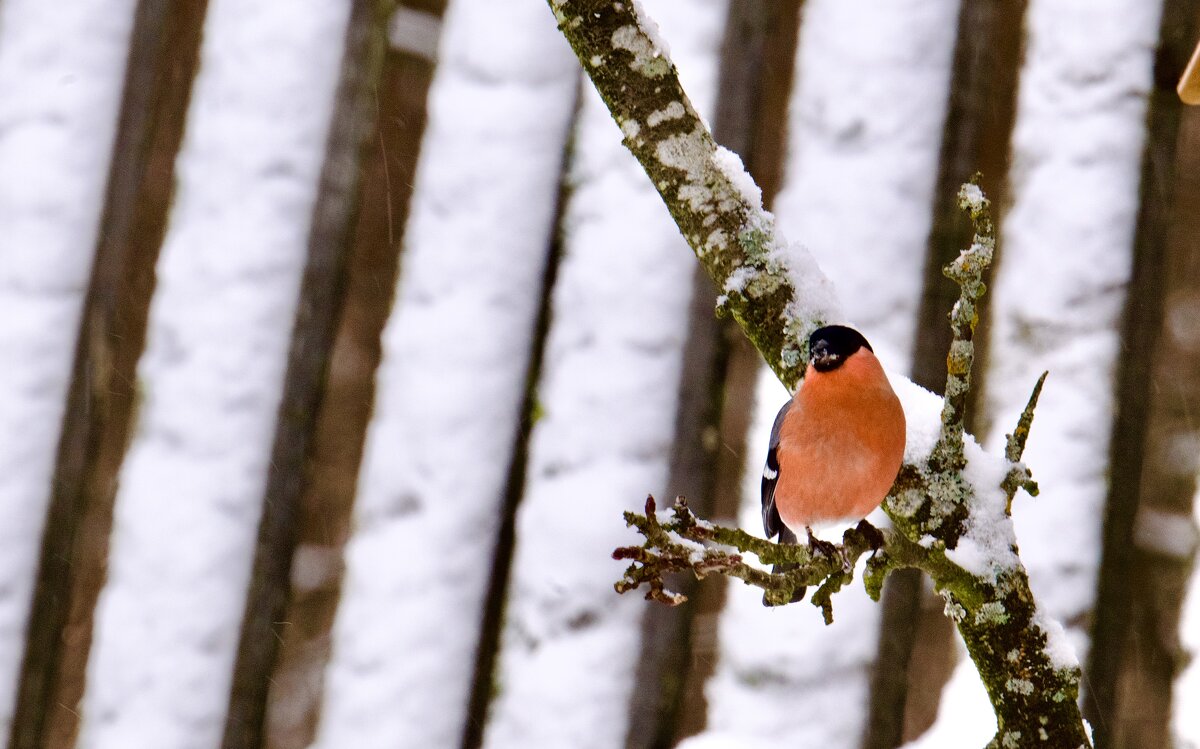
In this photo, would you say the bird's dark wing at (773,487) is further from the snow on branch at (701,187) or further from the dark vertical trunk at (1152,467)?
the dark vertical trunk at (1152,467)

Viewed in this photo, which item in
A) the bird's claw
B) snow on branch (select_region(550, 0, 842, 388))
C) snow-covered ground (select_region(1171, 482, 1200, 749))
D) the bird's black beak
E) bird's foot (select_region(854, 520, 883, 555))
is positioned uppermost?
snow on branch (select_region(550, 0, 842, 388))

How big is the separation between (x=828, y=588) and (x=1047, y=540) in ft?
3.27

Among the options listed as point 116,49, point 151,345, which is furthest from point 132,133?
point 151,345

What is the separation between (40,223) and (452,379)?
2.62 ft

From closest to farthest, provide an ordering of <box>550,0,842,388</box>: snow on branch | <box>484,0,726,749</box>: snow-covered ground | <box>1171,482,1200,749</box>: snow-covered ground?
1. <box>550,0,842,388</box>: snow on branch
2. <box>1171,482,1200,749</box>: snow-covered ground
3. <box>484,0,726,749</box>: snow-covered ground

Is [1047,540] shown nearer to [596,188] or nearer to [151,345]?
[596,188]

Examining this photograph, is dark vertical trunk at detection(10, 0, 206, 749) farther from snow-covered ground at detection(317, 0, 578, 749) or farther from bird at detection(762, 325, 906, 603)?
bird at detection(762, 325, 906, 603)

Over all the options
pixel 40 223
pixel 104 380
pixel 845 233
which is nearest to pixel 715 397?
pixel 845 233

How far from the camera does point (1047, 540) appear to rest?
1557 millimetres

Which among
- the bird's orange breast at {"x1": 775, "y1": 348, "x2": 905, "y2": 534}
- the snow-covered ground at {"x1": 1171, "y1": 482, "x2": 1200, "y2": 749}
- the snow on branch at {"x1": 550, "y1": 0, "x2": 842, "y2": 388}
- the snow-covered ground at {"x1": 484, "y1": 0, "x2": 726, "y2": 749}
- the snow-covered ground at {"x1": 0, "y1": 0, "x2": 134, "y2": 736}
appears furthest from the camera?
the snow-covered ground at {"x1": 0, "y1": 0, "x2": 134, "y2": 736}

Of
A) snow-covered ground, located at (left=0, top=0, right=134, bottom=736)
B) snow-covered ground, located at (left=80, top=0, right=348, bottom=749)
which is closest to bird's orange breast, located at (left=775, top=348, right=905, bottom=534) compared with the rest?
snow-covered ground, located at (left=80, top=0, right=348, bottom=749)

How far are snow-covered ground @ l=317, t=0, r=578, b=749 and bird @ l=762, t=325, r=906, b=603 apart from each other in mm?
995

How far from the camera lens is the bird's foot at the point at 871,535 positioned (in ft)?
2.49

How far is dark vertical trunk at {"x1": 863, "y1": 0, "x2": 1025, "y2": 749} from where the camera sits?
1572 millimetres
